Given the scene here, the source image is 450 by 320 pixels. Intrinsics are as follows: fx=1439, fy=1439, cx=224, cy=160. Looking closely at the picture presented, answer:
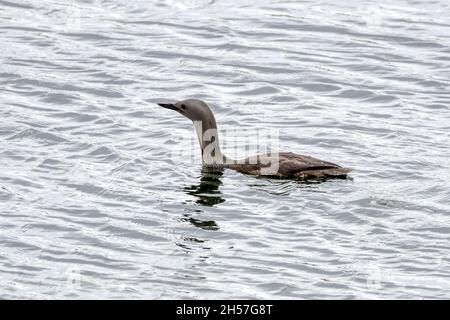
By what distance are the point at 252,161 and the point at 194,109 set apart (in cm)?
120

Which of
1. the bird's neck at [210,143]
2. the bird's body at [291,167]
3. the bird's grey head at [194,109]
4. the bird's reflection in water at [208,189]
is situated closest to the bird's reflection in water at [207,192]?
the bird's reflection in water at [208,189]

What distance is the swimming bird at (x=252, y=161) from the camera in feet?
55.7

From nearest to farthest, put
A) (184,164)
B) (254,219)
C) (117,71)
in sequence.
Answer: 1. (254,219)
2. (184,164)
3. (117,71)

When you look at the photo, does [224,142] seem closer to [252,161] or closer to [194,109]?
[194,109]

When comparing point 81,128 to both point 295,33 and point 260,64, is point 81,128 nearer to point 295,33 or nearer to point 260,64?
point 260,64

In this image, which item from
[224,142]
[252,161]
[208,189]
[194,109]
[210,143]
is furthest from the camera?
[224,142]

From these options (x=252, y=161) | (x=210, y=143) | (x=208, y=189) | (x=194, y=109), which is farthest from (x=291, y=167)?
(x=194, y=109)

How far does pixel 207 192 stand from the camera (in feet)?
55.5

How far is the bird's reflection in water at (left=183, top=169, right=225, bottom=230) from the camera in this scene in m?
15.6

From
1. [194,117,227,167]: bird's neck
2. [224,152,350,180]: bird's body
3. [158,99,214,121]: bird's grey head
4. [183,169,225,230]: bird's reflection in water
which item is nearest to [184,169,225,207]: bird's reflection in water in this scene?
[183,169,225,230]: bird's reflection in water

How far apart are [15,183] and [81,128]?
7.74 feet

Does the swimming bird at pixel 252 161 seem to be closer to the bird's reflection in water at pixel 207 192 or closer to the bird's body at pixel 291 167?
the bird's body at pixel 291 167

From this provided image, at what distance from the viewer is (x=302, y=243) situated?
581 inches
